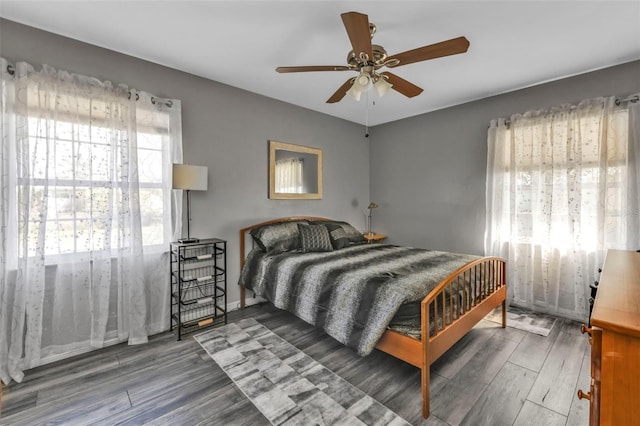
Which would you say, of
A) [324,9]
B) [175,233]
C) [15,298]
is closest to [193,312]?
[175,233]

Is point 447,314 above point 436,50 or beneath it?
beneath

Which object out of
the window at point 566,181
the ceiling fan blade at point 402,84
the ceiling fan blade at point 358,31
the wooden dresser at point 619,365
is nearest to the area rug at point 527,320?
the window at point 566,181

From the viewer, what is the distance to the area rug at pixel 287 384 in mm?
1694

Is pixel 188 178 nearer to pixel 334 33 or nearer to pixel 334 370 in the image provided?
pixel 334 33

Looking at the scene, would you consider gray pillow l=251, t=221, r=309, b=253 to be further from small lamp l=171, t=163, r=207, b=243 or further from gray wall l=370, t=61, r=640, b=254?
gray wall l=370, t=61, r=640, b=254

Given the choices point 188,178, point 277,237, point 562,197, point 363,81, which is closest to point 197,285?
point 277,237

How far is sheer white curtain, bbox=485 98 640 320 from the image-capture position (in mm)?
2762

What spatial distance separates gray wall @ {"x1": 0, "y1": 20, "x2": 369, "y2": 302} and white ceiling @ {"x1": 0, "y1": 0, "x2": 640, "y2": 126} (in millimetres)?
118

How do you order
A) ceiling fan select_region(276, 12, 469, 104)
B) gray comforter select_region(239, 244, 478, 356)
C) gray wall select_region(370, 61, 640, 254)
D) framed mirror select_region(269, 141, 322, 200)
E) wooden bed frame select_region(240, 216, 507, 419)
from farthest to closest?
framed mirror select_region(269, 141, 322, 200) < gray wall select_region(370, 61, 640, 254) < gray comforter select_region(239, 244, 478, 356) < wooden bed frame select_region(240, 216, 507, 419) < ceiling fan select_region(276, 12, 469, 104)

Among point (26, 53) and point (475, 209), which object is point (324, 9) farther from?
point (475, 209)

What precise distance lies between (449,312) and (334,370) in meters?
0.99

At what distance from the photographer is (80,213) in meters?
2.34

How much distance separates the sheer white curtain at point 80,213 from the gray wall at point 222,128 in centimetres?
18

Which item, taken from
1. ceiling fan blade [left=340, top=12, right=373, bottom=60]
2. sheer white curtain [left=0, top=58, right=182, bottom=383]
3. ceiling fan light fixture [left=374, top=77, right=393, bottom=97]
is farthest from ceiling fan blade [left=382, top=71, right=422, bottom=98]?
sheer white curtain [left=0, top=58, right=182, bottom=383]
